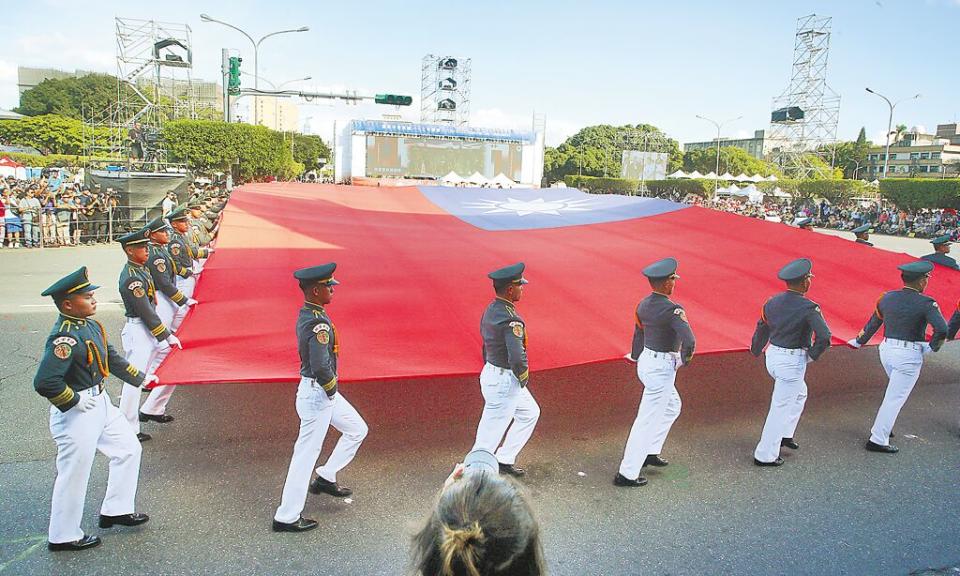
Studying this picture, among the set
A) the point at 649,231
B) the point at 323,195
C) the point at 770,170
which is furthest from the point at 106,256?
the point at 770,170

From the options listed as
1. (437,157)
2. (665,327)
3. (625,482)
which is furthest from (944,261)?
(437,157)

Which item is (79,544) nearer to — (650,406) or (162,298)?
(162,298)

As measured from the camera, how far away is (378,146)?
171 feet

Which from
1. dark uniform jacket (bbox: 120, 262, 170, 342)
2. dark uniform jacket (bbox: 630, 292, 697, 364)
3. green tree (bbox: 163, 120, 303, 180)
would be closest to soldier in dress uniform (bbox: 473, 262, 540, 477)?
dark uniform jacket (bbox: 630, 292, 697, 364)

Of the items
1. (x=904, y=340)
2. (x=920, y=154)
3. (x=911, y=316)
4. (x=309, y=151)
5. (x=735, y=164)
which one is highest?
(x=920, y=154)

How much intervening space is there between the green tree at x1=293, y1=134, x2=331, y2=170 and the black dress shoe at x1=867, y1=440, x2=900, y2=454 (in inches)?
3013

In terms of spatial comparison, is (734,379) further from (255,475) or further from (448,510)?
(448,510)

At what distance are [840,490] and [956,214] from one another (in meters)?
34.5

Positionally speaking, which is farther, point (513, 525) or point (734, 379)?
point (734, 379)

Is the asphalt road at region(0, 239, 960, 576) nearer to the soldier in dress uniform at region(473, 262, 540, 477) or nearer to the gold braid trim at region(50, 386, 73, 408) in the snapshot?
the soldier in dress uniform at region(473, 262, 540, 477)

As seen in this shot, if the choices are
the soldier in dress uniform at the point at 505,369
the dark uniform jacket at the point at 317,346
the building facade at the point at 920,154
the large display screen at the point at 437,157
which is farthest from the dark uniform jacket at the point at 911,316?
the building facade at the point at 920,154

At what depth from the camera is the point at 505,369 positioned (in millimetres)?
4914

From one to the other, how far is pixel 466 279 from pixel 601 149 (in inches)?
3242

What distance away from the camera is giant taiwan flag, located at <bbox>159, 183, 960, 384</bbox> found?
Result: 211 inches
